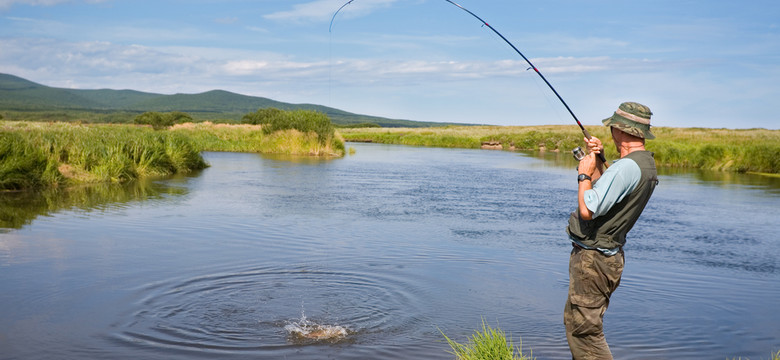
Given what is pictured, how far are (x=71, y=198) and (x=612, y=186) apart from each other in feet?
41.8

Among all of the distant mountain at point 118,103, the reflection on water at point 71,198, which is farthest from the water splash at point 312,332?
the distant mountain at point 118,103

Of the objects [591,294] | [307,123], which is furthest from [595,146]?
[307,123]

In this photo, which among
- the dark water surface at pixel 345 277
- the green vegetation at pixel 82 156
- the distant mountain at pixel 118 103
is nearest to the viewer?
the dark water surface at pixel 345 277

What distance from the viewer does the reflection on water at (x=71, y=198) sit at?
1155 cm

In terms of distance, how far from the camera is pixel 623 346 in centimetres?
547

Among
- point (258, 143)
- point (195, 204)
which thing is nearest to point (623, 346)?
point (195, 204)

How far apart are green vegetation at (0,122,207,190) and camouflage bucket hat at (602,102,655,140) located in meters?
13.6

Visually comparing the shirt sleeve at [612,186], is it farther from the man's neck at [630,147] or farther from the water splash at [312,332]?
the water splash at [312,332]

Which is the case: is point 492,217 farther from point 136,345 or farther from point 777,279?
point 136,345

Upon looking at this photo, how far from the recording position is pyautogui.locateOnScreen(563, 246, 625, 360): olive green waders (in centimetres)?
380

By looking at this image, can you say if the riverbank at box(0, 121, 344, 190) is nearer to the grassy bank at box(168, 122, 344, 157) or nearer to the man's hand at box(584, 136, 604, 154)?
the grassy bank at box(168, 122, 344, 157)

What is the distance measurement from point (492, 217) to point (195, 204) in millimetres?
5660

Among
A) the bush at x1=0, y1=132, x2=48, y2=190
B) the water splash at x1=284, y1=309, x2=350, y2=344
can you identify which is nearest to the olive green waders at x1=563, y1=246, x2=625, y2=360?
the water splash at x1=284, y1=309, x2=350, y2=344

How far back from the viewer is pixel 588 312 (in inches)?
151
